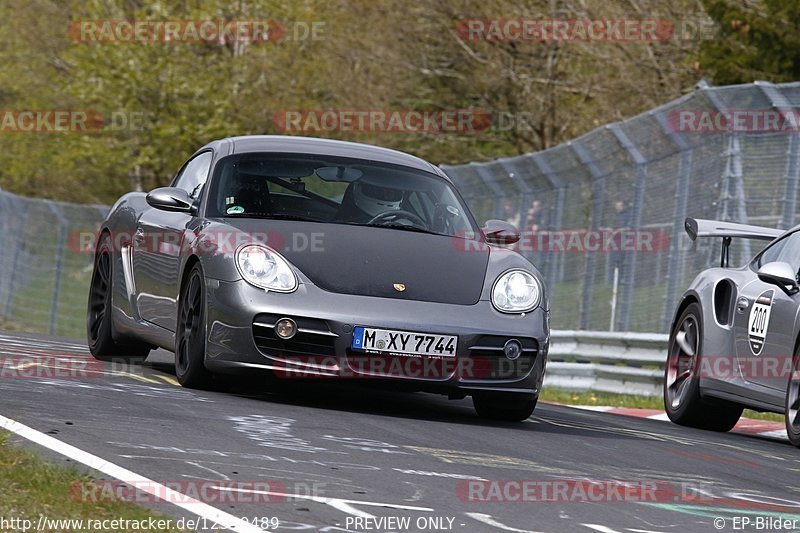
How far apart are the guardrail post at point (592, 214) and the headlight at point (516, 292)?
26.1 feet

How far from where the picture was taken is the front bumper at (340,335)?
321 inches

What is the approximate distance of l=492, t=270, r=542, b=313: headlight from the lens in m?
8.55

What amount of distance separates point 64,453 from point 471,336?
2.81 meters

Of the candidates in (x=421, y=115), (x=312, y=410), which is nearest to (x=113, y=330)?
(x=312, y=410)

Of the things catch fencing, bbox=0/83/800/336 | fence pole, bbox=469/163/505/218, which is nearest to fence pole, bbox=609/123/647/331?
catch fencing, bbox=0/83/800/336

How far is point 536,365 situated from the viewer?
8570 mm

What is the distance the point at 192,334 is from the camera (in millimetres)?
8711

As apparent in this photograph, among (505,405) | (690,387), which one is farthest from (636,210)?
(505,405)

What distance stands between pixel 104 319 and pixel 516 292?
3.48m

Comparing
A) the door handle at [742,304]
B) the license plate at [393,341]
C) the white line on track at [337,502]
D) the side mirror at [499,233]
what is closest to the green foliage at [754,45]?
the door handle at [742,304]

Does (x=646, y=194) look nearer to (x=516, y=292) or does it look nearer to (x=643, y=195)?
(x=643, y=195)

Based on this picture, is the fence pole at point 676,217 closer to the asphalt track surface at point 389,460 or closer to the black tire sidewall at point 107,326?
the asphalt track surface at point 389,460

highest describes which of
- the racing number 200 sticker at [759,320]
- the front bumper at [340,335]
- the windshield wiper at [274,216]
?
the windshield wiper at [274,216]

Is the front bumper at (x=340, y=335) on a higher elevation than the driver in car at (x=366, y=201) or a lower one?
lower
